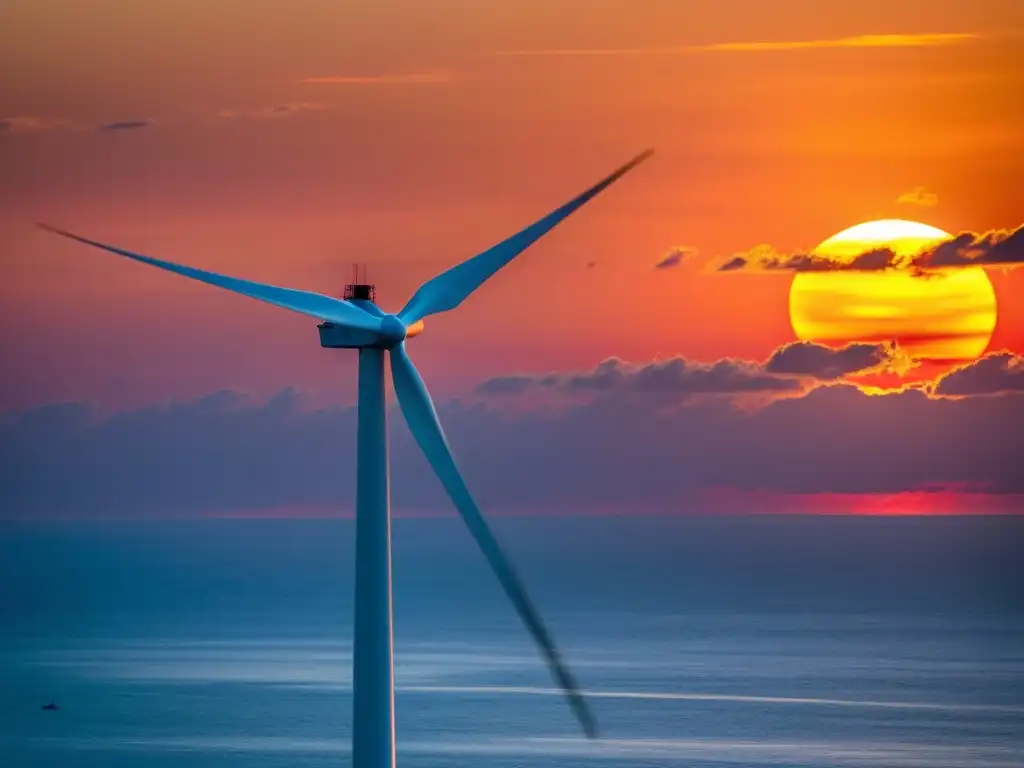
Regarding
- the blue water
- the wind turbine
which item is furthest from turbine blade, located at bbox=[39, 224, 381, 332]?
the blue water

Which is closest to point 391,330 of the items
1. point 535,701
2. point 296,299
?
point 296,299

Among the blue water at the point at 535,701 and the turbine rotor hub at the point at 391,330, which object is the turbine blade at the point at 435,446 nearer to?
the turbine rotor hub at the point at 391,330

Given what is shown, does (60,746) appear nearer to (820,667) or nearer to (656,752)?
(656,752)

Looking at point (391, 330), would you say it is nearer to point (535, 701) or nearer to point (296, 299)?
point (296, 299)

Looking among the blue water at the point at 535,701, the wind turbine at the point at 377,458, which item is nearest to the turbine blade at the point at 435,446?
the wind turbine at the point at 377,458

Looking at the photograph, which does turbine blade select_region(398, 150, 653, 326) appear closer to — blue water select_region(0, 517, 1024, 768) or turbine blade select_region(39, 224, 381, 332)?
turbine blade select_region(39, 224, 381, 332)

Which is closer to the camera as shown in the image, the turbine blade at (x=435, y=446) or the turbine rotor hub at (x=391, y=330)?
the turbine blade at (x=435, y=446)

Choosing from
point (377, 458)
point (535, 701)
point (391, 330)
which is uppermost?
point (535, 701)
